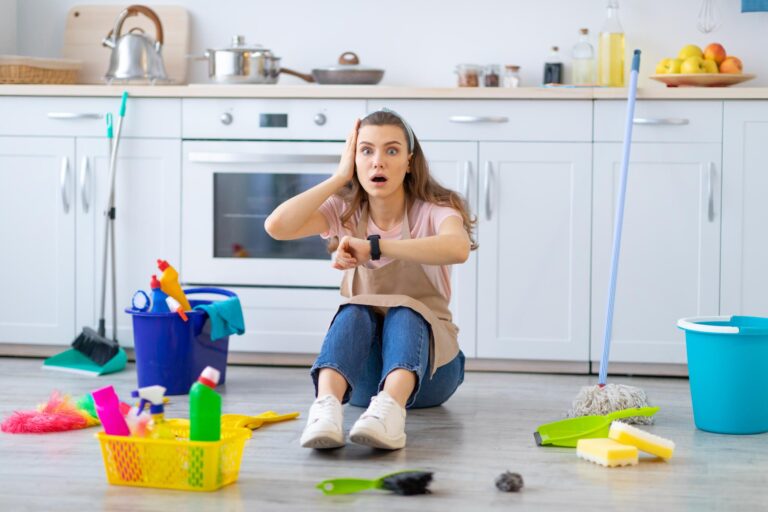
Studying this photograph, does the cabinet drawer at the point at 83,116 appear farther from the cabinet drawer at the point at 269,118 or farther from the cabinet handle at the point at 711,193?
the cabinet handle at the point at 711,193

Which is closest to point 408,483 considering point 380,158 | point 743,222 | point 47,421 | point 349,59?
point 380,158

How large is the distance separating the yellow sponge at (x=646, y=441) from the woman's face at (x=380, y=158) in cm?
79

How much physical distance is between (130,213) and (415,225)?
1362mm

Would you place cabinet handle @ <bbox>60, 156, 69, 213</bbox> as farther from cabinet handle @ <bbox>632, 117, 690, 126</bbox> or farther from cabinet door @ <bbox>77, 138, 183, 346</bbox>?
cabinet handle @ <bbox>632, 117, 690, 126</bbox>

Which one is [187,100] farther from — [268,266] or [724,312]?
[724,312]

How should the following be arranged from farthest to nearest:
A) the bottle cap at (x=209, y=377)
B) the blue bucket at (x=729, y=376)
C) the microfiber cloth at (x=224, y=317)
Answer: the microfiber cloth at (x=224, y=317)
the blue bucket at (x=729, y=376)
the bottle cap at (x=209, y=377)

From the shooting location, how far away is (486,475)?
226 cm

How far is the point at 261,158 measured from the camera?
3621 mm

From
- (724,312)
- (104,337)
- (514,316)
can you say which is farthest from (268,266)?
(724,312)

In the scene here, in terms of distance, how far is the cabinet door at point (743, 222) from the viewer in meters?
3.46

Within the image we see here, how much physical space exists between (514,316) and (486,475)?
4.39 feet

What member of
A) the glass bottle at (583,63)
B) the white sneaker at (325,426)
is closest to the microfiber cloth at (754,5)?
the glass bottle at (583,63)

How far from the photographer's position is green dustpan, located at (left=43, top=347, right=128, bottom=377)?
3.45m

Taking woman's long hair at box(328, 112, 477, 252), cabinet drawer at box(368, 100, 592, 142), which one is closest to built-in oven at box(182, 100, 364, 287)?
cabinet drawer at box(368, 100, 592, 142)
